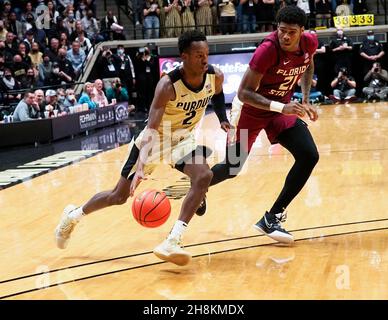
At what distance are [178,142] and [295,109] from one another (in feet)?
3.41

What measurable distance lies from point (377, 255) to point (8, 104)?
1263 centimetres

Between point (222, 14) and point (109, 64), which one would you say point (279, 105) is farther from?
point (222, 14)

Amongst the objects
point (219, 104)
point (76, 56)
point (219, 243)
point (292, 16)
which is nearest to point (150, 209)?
point (219, 243)

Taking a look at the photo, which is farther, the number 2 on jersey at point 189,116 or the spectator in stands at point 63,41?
the spectator in stands at point 63,41

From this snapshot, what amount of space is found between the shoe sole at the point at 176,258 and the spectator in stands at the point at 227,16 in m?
19.3

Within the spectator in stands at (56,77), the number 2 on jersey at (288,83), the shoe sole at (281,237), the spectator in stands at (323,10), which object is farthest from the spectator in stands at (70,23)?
A: the shoe sole at (281,237)

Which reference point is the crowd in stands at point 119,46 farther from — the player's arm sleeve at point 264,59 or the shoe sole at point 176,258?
the shoe sole at point 176,258

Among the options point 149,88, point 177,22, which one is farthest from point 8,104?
point 177,22

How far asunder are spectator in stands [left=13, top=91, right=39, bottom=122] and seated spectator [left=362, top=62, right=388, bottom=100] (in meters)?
10.7

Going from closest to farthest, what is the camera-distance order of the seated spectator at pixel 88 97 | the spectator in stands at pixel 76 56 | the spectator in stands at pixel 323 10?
1. the seated spectator at pixel 88 97
2. the spectator in stands at pixel 76 56
3. the spectator in stands at pixel 323 10

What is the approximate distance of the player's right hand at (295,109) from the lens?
650cm

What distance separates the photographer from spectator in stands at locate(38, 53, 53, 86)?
20297mm

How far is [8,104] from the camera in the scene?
1766 centimetres

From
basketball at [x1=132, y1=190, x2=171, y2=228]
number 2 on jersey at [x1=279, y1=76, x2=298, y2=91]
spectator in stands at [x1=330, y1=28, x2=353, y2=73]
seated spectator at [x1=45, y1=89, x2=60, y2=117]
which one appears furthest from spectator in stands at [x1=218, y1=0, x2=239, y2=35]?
basketball at [x1=132, y1=190, x2=171, y2=228]
